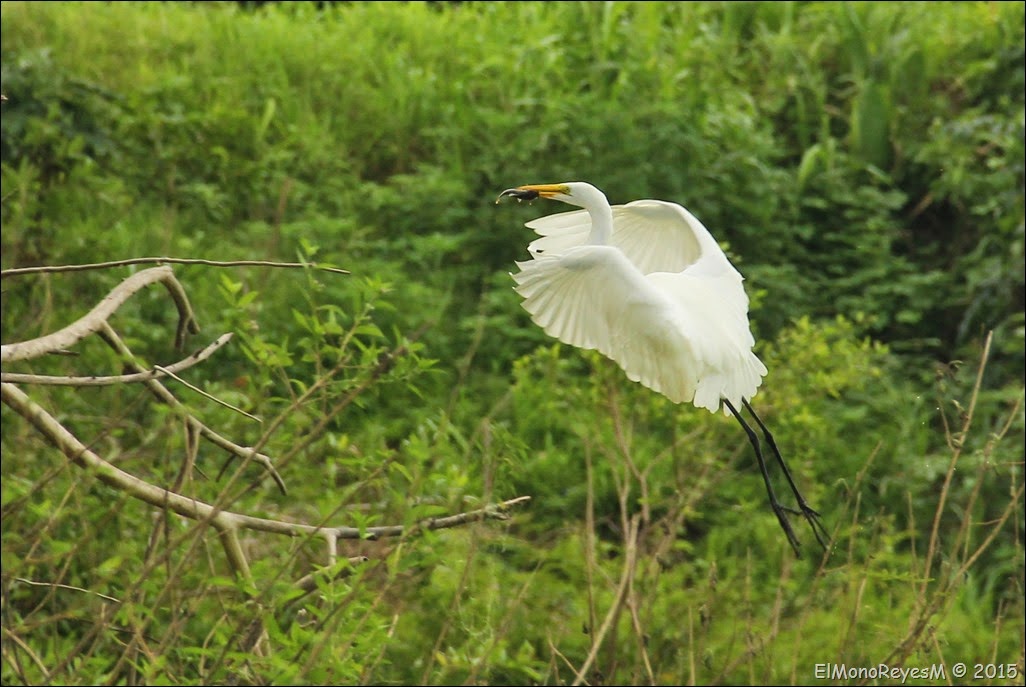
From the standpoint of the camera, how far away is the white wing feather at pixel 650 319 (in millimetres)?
2699

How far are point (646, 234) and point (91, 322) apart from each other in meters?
1.75

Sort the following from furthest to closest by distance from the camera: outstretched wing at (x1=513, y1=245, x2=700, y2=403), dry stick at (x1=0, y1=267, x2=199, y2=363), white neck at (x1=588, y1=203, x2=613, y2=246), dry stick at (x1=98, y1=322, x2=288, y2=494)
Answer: white neck at (x1=588, y1=203, x2=613, y2=246), outstretched wing at (x1=513, y1=245, x2=700, y2=403), dry stick at (x1=98, y1=322, x2=288, y2=494), dry stick at (x1=0, y1=267, x2=199, y2=363)

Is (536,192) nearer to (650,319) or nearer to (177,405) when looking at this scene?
(650,319)

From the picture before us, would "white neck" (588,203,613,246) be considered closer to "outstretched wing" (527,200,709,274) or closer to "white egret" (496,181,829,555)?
"white egret" (496,181,829,555)

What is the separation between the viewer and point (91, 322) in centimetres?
180

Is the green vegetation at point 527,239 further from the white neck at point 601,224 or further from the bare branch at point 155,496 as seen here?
the bare branch at point 155,496

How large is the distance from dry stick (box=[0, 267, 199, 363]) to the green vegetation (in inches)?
62.6

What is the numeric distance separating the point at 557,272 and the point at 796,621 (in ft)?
8.74

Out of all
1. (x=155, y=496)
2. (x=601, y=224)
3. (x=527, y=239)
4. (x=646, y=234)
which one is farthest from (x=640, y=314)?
(x=527, y=239)

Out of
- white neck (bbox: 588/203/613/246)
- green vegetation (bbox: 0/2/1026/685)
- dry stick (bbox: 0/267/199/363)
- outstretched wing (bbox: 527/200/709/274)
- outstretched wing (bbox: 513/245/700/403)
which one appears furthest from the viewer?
green vegetation (bbox: 0/2/1026/685)

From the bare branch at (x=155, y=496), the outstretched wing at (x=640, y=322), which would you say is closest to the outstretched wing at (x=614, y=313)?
the outstretched wing at (x=640, y=322)

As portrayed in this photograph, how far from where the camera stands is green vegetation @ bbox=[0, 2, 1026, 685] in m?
4.74

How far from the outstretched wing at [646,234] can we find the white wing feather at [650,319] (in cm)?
17

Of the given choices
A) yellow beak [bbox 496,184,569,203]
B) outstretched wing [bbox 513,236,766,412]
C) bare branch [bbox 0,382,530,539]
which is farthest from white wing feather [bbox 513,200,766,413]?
bare branch [bbox 0,382,530,539]
